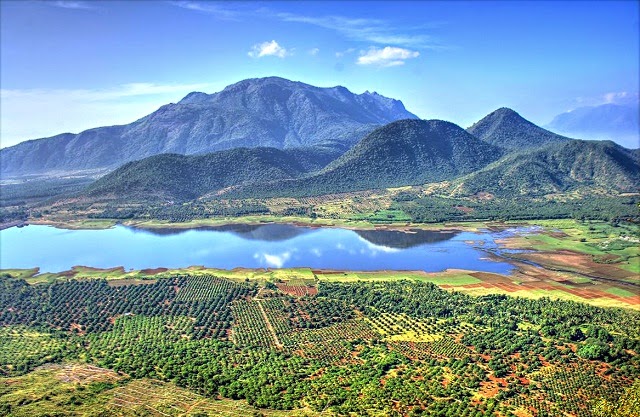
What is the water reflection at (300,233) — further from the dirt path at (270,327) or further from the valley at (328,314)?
the dirt path at (270,327)

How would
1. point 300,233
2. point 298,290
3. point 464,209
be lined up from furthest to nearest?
Answer: point 464,209 → point 300,233 → point 298,290

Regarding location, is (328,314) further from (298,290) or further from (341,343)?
(298,290)

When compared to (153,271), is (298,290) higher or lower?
lower

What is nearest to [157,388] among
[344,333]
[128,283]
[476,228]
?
[344,333]

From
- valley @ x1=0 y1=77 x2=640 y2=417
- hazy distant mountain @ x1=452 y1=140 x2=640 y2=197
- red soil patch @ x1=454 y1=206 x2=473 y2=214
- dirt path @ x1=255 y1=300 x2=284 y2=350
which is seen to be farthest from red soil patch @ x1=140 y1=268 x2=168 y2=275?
hazy distant mountain @ x1=452 y1=140 x2=640 y2=197

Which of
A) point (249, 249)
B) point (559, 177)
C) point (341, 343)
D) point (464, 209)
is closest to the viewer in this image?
point (341, 343)

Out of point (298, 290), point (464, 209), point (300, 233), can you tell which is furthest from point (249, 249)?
point (464, 209)
